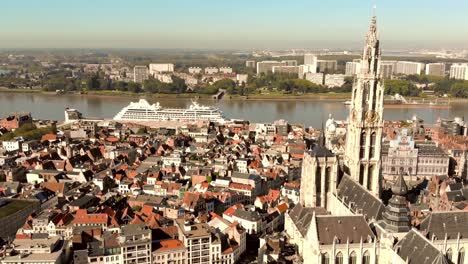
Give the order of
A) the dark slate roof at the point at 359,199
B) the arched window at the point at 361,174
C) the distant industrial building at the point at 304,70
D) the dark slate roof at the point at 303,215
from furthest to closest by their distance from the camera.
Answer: the distant industrial building at the point at 304,70 < the arched window at the point at 361,174 < the dark slate roof at the point at 303,215 < the dark slate roof at the point at 359,199

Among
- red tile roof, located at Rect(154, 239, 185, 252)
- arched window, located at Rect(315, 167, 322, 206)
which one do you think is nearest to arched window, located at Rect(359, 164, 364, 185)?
arched window, located at Rect(315, 167, 322, 206)

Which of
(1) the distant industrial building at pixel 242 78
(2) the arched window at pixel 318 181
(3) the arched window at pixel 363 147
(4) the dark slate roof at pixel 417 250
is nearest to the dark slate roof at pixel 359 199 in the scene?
(2) the arched window at pixel 318 181

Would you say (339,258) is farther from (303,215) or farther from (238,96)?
(238,96)

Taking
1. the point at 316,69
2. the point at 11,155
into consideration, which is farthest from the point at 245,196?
the point at 316,69

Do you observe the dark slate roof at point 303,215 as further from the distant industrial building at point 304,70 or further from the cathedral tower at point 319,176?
the distant industrial building at point 304,70

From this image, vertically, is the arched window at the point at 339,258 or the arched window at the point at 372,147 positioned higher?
the arched window at the point at 372,147

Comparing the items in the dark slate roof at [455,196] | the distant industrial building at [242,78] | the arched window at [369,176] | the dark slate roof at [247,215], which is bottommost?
the dark slate roof at [247,215]
